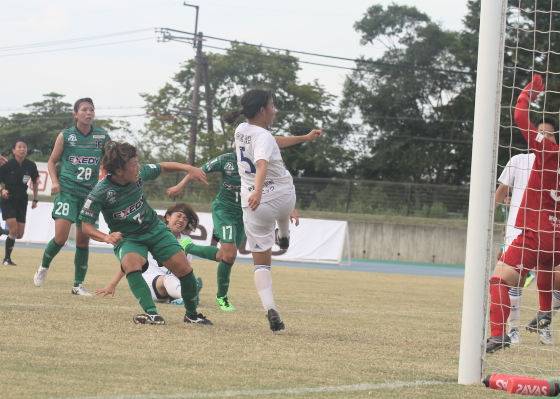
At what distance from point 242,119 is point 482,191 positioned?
41.6 metres

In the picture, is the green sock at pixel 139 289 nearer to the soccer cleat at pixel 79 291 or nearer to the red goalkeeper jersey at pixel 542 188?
the soccer cleat at pixel 79 291

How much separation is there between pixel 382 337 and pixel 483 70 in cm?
246

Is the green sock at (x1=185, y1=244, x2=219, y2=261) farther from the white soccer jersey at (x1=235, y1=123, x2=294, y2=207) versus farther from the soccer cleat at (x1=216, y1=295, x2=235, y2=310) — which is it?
the white soccer jersey at (x1=235, y1=123, x2=294, y2=207)

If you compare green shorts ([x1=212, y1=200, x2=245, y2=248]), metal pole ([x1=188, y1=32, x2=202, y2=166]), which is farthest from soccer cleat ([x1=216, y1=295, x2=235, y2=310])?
metal pole ([x1=188, y1=32, x2=202, y2=166])

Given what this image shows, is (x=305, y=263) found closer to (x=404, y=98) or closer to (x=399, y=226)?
(x=399, y=226)

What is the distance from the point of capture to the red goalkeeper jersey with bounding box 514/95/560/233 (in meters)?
5.29

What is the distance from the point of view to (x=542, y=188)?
5.36 meters

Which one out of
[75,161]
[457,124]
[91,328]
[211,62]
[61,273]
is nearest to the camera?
[91,328]

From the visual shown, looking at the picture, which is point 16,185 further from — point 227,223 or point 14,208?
point 227,223

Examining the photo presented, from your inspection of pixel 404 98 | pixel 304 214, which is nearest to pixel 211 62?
pixel 404 98

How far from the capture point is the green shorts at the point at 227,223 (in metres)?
7.69

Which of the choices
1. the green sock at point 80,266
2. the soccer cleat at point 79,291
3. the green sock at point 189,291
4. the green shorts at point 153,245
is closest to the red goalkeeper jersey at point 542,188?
the green sock at point 189,291

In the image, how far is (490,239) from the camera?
3996mm

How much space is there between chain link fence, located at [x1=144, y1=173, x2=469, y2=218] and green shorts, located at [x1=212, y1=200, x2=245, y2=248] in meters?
24.7
